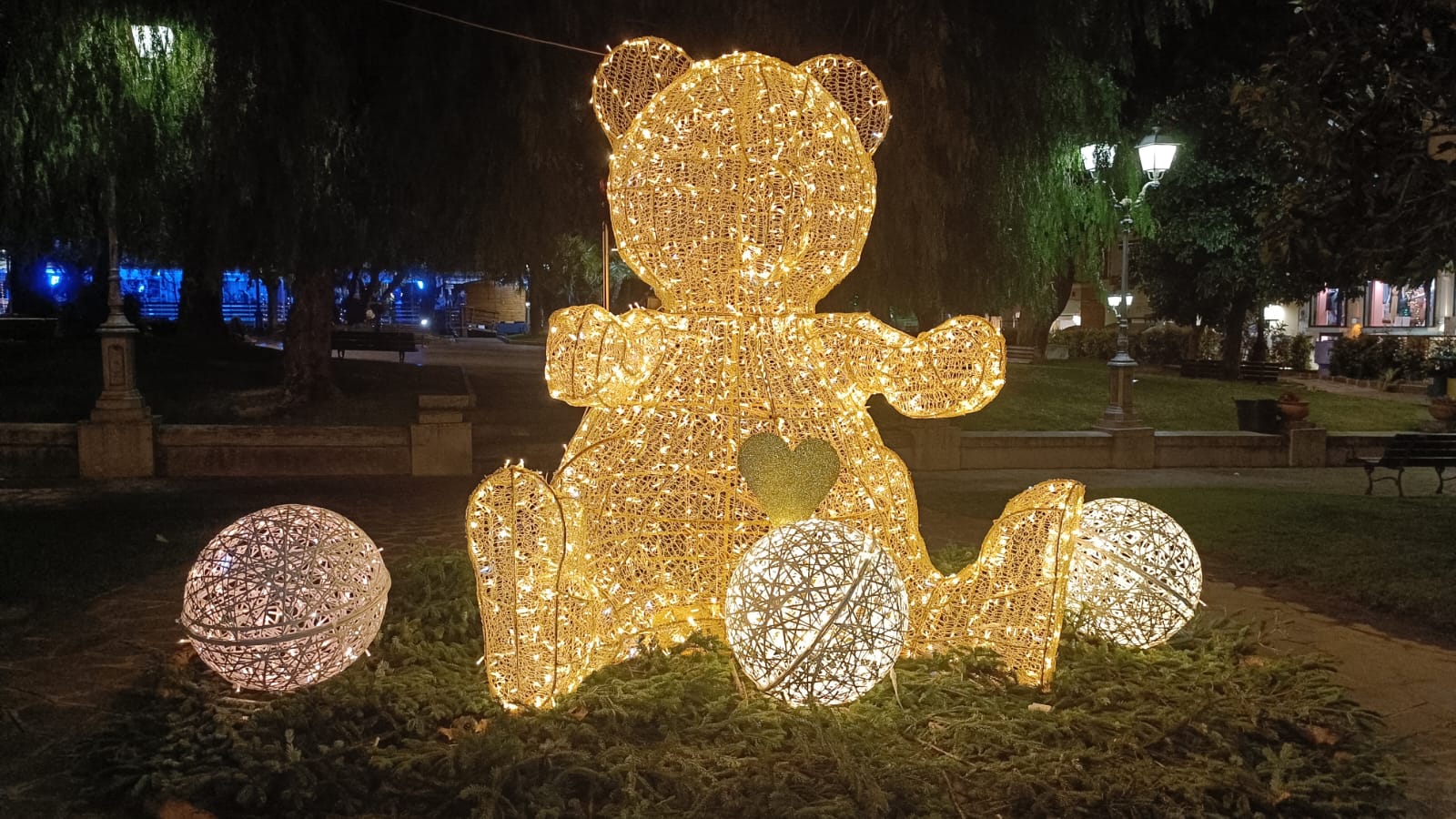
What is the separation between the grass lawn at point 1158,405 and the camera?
16.7m

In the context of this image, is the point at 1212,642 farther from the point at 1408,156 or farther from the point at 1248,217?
the point at 1248,217

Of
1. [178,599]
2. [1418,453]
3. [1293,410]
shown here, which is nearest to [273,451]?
[178,599]

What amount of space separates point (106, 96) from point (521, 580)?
9.46 metres

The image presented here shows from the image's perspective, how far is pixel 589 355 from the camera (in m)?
3.99

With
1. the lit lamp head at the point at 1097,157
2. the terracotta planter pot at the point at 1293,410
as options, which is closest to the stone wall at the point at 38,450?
the lit lamp head at the point at 1097,157

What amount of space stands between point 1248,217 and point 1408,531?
1314cm

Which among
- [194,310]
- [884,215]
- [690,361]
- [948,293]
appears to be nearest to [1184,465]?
[948,293]

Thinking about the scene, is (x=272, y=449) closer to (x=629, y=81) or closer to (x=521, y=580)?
(x=629, y=81)

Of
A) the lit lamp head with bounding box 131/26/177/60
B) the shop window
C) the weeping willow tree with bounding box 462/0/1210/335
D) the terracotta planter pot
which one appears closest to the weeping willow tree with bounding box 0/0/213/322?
the lit lamp head with bounding box 131/26/177/60

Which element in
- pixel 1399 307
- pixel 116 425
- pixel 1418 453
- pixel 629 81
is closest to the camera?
pixel 629 81

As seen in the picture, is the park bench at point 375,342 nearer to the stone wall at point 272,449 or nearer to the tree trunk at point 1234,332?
the stone wall at point 272,449

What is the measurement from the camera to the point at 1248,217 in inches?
802

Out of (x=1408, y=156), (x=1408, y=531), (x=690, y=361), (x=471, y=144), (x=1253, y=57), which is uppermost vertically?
(x=1253, y=57)

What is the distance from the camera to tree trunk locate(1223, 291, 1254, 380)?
959 inches
